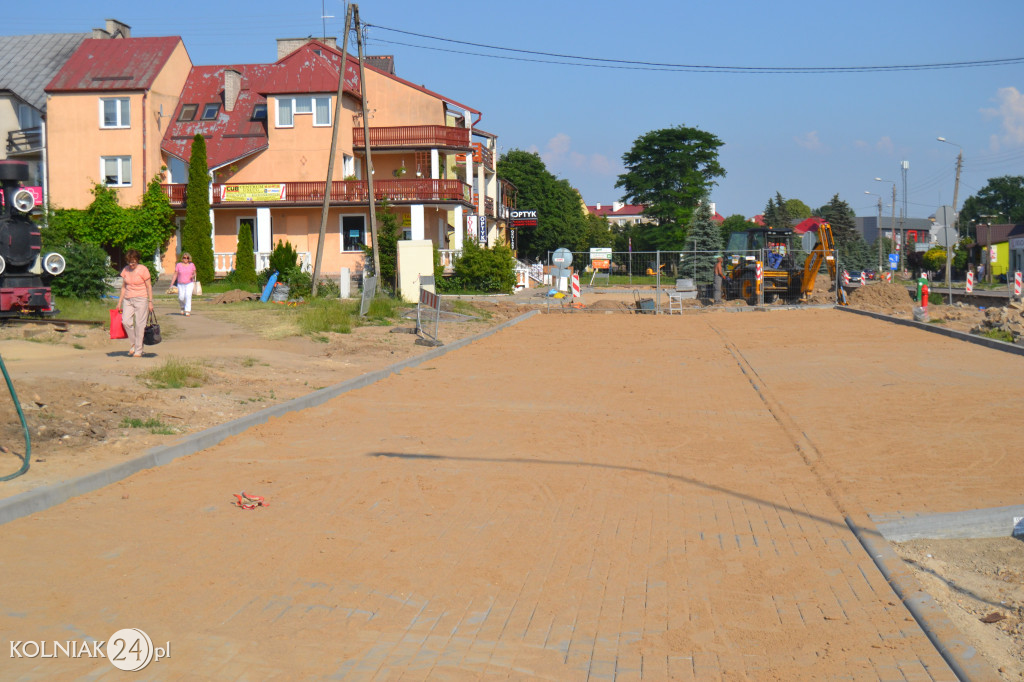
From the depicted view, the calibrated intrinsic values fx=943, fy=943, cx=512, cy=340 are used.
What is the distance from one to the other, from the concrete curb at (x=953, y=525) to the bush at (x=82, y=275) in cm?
2186

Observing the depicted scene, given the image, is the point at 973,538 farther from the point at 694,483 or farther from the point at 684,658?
the point at 684,658

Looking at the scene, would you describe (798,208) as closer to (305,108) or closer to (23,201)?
(305,108)

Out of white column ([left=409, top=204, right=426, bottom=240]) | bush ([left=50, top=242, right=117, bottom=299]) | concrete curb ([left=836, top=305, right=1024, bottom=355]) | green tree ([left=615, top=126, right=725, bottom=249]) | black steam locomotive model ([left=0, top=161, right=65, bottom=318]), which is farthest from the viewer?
green tree ([left=615, top=126, right=725, bottom=249])

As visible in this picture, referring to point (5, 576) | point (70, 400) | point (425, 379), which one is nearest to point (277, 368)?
point (425, 379)

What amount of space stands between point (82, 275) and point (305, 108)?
82.9ft

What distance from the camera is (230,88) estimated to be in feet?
163

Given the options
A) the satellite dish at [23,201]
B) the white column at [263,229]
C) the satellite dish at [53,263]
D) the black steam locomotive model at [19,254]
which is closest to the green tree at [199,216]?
the white column at [263,229]

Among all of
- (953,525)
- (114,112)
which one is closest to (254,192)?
(114,112)

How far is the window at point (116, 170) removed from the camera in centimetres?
4672

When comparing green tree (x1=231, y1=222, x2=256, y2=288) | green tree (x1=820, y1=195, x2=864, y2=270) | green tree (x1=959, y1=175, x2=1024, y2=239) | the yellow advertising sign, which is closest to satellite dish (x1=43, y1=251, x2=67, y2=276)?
green tree (x1=231, y1=222, x2=256, y2=288)

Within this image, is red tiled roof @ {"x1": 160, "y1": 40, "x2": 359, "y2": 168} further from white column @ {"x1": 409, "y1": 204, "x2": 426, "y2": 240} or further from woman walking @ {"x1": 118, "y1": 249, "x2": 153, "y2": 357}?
woman walking @ {"x1": 118, "y1": 249, "x2": 153, "y2": 357}

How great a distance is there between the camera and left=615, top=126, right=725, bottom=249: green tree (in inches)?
3440

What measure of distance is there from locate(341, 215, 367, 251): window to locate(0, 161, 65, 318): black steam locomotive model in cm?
2846

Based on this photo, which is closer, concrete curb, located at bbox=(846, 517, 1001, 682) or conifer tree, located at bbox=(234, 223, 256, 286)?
concrete curb, located at bbox=(846, 517, 1001, 682)
